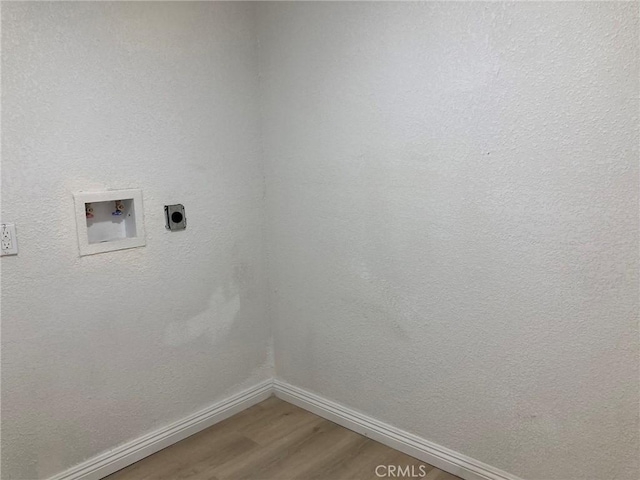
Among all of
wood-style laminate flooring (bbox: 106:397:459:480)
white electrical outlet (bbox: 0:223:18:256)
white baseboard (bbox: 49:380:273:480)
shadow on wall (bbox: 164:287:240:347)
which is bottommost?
wood-style laminate flooring (bbox: 106:397:459:480)

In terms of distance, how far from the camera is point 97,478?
2131 millimetres

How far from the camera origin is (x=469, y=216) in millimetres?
1920

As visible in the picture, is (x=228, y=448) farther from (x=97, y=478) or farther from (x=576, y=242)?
(x=576, y=242)

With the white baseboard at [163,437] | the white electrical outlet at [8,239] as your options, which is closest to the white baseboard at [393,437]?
the white baseboard at [163,437]

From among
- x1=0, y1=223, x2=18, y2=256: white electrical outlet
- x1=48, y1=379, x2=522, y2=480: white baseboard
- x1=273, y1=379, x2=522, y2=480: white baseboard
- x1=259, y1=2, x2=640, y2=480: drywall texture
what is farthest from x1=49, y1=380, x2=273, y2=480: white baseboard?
x1=0, y1=223, x2=18, y2=256: white electrical outlet

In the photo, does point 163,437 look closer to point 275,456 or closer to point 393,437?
point 275,456

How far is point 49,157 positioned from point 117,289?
596 millimetres

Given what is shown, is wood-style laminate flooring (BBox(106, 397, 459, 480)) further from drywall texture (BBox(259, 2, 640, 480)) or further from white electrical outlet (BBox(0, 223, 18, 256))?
white electrical outlet (BBox(0, 223, 18, 256))

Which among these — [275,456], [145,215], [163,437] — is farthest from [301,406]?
[145,215]

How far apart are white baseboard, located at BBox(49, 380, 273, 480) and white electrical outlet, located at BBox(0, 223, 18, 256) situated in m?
0.92

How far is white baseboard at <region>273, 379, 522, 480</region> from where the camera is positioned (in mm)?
2027

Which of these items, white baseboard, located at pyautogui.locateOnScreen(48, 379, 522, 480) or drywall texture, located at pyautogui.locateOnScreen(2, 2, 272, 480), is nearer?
drywall texture, located at pyautogui.locateOnScreen(2, 2, 272, 480)

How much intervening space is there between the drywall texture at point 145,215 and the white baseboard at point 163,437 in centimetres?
4

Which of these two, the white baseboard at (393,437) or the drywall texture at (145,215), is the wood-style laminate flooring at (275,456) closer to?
the white baseboard at (393,437)
